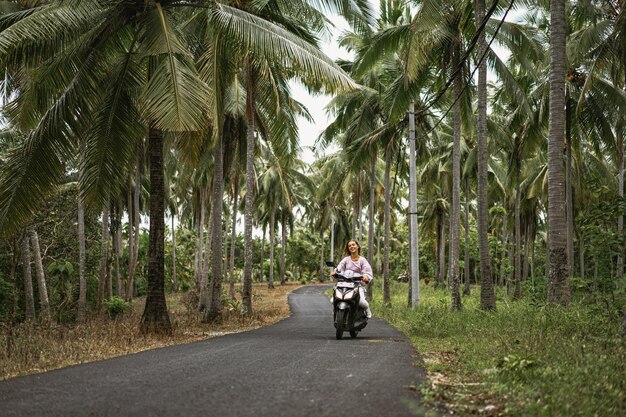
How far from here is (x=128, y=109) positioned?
1173 centimetres

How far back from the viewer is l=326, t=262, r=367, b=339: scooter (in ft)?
32.5

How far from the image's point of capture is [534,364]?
582 centimetres

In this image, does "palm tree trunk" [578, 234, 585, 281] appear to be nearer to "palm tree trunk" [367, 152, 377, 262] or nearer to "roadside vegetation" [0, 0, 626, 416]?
"roadside vegetation" [0, 0, 626, 416]

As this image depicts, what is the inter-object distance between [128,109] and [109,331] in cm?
447

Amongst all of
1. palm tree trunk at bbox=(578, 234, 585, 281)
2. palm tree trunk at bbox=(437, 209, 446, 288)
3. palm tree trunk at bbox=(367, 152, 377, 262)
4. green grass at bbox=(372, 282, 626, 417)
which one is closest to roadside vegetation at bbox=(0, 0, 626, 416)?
green grass at bbox=(372, 282, 626, 417)

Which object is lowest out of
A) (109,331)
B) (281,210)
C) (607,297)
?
(109,331)

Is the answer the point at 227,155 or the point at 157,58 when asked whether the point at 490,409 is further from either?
the point at 227,155

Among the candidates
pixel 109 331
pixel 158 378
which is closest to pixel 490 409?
pixel 158 378

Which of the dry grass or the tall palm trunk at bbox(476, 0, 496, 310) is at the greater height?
the tall palm trunk at bbox(476, 0, 496, 310)

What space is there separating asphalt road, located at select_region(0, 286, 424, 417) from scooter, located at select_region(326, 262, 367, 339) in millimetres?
1799

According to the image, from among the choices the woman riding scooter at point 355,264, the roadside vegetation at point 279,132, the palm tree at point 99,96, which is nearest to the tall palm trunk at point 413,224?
the roadside vegetation at point 279,132

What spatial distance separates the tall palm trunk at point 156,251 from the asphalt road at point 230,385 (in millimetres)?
3187

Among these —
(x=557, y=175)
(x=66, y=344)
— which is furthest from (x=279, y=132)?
(x=66, y=344)

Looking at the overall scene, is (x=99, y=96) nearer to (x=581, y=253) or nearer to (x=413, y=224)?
(x=413, y=224)
